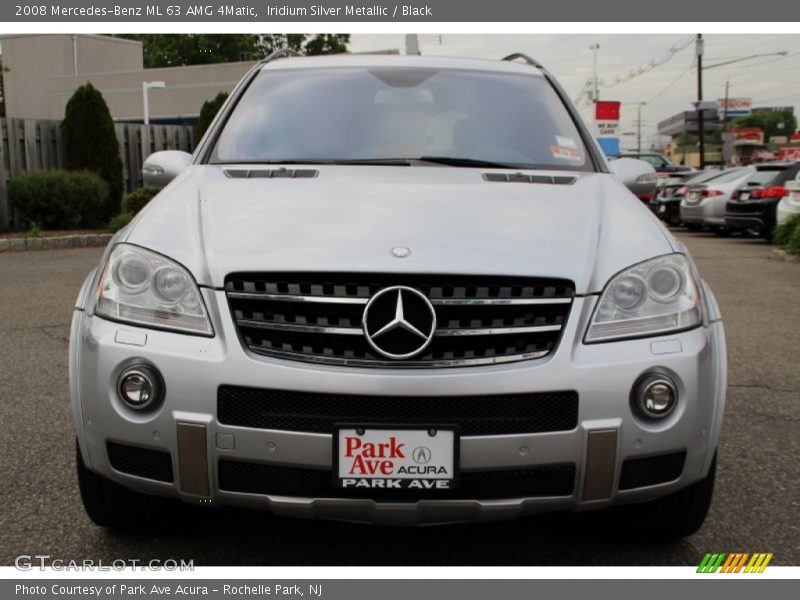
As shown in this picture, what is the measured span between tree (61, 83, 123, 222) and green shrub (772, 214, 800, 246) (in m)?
11.5

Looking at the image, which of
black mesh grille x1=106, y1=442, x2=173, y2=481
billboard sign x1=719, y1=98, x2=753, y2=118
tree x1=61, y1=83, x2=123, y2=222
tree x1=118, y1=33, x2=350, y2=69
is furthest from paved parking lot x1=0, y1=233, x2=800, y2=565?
billboard sign x1=719, y1=98, x2=753, y2=118

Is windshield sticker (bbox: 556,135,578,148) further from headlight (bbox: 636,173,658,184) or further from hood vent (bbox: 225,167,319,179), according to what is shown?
hood vent (bbox: 225,167,319,179)

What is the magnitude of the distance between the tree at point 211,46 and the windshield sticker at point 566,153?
5563 cm

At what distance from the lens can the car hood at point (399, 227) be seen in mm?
2680

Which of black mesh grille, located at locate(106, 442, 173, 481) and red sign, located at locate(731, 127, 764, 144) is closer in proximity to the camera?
black mesh grille, located at locate(106, 442, 173, 481)

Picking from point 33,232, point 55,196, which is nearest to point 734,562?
point 33,232

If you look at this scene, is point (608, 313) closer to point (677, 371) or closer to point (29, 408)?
point (677, 371)

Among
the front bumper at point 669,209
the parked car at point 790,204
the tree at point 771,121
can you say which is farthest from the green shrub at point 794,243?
the tree at point 771,121

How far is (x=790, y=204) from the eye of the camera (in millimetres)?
15109

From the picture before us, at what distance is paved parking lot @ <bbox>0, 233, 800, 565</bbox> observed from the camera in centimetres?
302

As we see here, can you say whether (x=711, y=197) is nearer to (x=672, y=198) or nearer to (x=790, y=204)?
(x=672, y=198)
